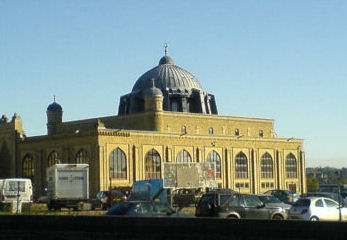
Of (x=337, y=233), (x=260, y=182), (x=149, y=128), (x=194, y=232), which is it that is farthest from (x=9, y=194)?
(x=260, y=182)

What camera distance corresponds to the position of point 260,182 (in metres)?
83.6

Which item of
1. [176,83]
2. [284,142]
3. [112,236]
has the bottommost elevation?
[112,236]

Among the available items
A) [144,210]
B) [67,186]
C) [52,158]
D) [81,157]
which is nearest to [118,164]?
[81,157]

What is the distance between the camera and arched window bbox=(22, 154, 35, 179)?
76.9 meters

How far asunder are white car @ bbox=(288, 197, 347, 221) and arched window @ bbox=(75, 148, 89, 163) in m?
40.0

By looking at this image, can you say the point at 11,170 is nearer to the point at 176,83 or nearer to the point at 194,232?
the point at 176,83

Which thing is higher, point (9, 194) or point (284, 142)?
point (284, 142)

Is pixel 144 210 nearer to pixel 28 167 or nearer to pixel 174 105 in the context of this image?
pixel 28 167

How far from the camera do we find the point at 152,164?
72.8 metres

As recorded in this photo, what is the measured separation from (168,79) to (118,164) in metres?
20.7

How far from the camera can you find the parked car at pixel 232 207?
28.4 metres

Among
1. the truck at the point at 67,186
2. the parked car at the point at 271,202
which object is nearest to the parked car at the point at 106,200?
the truck at the point at 67,186

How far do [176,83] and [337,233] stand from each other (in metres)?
70.8

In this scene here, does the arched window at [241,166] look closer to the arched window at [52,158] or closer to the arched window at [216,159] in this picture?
the arched window at [216,159]
